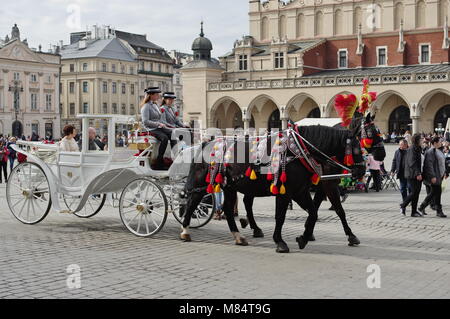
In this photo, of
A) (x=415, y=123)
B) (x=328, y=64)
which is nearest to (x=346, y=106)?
(x=415, y=123)

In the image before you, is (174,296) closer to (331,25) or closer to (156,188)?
(156,188)

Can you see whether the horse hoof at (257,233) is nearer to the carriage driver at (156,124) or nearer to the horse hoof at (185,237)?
the horse hoof at (185,237)

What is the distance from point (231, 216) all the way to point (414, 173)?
187 inches

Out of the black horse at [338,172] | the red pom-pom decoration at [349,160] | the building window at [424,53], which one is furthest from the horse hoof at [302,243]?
the building window at [424,53]

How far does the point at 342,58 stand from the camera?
55469 mm

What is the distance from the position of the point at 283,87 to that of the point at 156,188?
42.9 metres

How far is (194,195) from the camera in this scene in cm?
843

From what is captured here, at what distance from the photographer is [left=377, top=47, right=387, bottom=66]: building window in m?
53.2

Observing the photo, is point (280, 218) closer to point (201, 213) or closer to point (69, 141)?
point (201, 213)

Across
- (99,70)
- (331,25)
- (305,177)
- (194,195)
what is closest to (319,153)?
(305,177)

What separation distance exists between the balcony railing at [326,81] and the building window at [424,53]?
7.35 m

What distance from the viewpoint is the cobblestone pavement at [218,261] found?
18.6ft

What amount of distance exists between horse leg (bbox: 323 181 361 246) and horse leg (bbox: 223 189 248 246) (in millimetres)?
1327

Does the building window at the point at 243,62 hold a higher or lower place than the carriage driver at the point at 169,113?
higher
